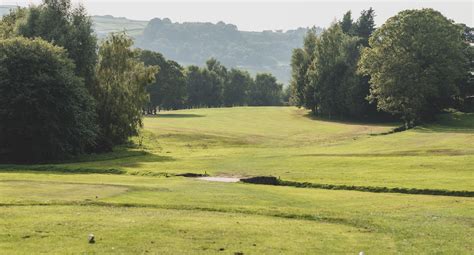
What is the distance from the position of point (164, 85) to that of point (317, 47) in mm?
58823

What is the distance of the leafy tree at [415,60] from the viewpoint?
99.9 meters

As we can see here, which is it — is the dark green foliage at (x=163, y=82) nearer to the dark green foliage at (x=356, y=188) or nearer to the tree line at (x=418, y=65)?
the tree line at (x=418, y=65)

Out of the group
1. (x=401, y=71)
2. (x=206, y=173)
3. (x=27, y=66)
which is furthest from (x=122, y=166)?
(x=401, y=71)

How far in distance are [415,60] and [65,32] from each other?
62.5 meters

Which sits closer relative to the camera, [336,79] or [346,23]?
[336,79]

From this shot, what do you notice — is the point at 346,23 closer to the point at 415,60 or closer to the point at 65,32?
the point at 415,60

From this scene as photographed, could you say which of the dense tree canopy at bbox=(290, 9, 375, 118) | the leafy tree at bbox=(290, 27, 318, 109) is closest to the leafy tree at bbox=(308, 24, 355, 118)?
the dense tree canopy at bbox=(290, 9, 375, 118)

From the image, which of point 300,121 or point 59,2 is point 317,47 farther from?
point 59,2

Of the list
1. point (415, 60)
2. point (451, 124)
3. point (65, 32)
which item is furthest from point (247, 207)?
point (451, 124)

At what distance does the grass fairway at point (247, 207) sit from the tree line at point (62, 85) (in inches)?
197

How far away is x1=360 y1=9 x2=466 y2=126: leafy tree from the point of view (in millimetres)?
99875

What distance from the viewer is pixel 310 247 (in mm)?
19656

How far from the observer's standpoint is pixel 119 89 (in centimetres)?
7688

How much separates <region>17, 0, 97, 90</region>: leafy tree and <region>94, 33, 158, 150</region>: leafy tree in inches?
114
